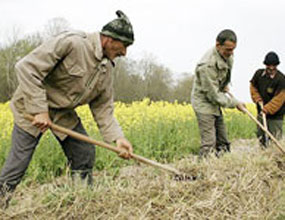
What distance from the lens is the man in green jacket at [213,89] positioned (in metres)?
4.96

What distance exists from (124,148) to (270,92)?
3.69 meters

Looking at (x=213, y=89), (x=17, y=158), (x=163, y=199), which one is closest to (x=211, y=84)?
(x=213, y=89)

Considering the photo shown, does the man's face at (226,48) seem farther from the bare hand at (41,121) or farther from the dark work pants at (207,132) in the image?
the bare hand at (41,121)

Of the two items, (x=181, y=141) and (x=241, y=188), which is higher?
(x=241, y=188)

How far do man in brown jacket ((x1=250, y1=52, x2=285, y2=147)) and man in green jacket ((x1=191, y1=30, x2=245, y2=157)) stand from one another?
1121 mm

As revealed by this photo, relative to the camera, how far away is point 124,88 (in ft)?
94.1

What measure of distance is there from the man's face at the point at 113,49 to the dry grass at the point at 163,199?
1.06m

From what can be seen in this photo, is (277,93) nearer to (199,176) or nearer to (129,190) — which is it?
(199,176)

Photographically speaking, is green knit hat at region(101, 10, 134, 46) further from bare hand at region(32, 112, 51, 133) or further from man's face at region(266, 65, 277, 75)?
man's face at region(266, 65, 277, 75)

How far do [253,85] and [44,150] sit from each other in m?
3.58

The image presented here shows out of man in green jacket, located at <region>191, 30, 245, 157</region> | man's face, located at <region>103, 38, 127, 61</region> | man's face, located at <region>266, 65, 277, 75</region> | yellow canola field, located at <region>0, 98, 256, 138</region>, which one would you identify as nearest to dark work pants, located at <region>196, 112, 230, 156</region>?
man in green jacket, located at <region>191, 30, 245, 157</region>

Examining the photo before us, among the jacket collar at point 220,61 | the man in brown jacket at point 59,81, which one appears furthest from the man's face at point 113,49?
the jacket collar at point 220,61

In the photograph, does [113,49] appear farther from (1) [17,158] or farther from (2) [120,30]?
(1) [17,158]

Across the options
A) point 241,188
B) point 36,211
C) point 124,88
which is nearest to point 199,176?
point 241,188
